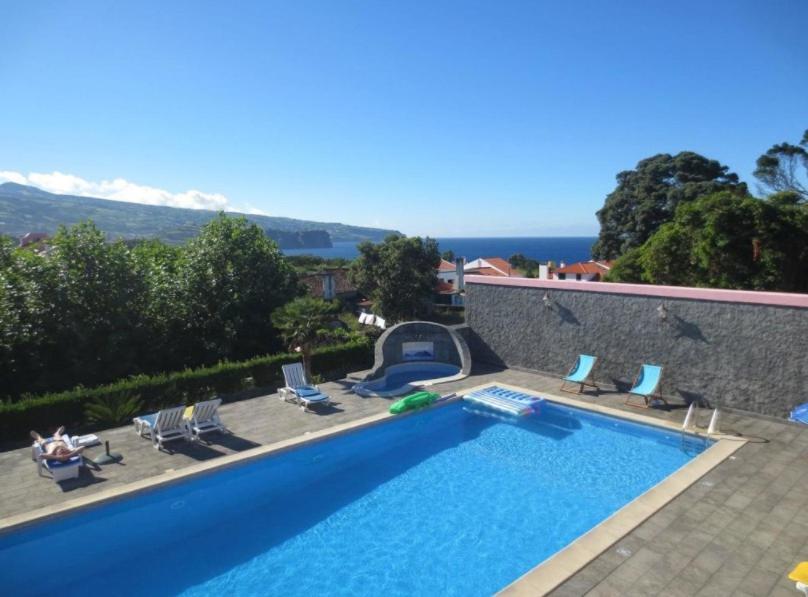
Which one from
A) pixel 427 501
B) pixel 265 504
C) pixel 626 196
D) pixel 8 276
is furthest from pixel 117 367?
pixel 626 196

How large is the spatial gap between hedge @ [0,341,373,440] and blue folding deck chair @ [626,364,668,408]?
9.72 meters

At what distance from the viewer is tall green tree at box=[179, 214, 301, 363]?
770 inches

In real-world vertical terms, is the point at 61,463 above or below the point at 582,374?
below

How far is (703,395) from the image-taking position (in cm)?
1362

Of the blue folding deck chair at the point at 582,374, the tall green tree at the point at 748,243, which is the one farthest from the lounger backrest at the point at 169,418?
the tall green tree at the point at 748,243

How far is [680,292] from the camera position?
13805 millimetres

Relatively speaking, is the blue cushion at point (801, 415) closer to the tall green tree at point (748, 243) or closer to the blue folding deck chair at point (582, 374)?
the blue folding deck chair at point (582, 374)

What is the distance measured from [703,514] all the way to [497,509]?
3519 millimetres

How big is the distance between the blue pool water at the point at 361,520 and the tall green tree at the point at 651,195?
31.3 m

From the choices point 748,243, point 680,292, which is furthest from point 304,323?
point 748,243

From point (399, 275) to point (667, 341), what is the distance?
2677cm

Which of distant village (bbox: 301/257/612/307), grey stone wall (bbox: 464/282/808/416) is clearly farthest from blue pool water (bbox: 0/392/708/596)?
distant village (bbox: 301/257/612/307)

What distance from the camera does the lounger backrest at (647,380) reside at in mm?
13755

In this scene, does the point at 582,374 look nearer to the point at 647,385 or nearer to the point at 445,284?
the point at 647,385
